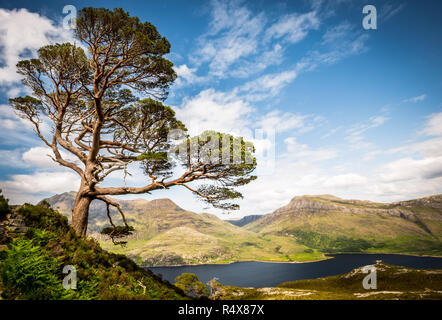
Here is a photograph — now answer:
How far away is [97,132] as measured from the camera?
1221 cm

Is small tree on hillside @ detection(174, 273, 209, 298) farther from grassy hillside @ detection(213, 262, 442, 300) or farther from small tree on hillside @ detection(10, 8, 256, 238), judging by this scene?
small tree on hillside @ detection(10, 8, 256, 238)

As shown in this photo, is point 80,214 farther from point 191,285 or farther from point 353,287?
point 353,287

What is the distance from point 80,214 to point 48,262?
5.29 m

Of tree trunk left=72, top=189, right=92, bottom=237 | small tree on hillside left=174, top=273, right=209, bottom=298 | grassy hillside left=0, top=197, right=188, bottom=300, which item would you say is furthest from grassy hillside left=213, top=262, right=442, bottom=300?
grassy hillside left=0, top=197, right=188, bottom=300

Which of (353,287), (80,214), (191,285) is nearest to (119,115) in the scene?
(80,214)

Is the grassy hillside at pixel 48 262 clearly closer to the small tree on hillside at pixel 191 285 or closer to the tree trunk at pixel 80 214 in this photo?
the tree trunk at pixel 80 214

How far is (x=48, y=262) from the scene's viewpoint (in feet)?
23.1

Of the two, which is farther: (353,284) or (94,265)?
(353,284)

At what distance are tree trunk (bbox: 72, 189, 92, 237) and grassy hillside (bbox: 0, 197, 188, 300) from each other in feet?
2.75

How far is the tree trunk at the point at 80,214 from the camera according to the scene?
455 inches

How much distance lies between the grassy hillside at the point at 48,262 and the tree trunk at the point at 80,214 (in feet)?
2.75
